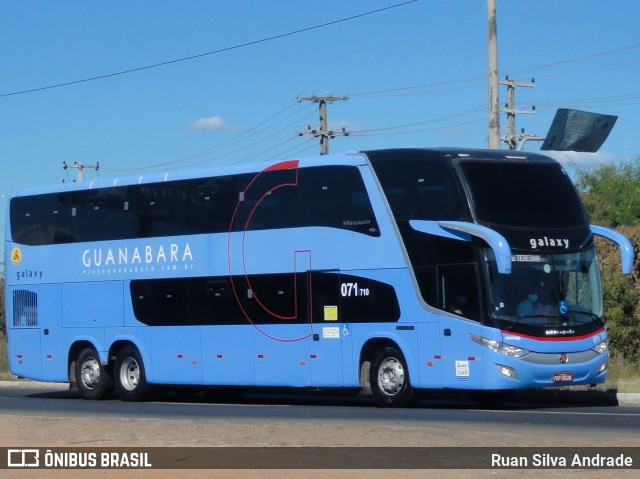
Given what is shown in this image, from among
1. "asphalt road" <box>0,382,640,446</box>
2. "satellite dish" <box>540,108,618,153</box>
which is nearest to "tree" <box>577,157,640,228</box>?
"satellite dish" <box>540,108,618,153</box>

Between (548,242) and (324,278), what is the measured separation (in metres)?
4.24

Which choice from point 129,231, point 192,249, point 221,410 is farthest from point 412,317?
point 129,231

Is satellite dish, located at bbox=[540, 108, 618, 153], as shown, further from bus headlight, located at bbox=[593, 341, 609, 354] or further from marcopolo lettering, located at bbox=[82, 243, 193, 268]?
bus headlight, located at bbox=[593, 341, 609, 354]

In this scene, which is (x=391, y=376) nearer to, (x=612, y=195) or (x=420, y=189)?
(x=420, y=189)

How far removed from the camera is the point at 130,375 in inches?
1051

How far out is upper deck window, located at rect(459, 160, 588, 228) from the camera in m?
20.8

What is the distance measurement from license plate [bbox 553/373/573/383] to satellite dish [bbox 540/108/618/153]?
30942mm

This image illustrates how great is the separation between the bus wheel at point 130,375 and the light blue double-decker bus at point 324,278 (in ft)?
0.13

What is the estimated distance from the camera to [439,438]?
49.0 ft

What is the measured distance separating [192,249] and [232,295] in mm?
1312

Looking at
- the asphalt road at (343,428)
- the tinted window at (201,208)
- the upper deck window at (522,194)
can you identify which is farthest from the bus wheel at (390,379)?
the upper deck window at (522,194)

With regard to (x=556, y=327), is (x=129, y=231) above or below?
above
